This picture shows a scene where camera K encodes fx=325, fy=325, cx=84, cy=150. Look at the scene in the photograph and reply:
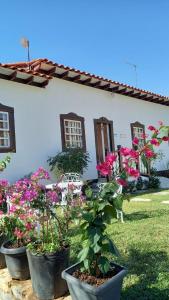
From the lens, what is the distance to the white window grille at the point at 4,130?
29.0 ft

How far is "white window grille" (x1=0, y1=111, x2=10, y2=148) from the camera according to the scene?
8.84 m

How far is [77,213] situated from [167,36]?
38.1ft

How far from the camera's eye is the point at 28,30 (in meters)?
11.4

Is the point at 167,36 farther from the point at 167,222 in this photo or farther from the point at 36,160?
the point at 167,222

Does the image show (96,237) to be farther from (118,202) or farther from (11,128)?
(11,128)

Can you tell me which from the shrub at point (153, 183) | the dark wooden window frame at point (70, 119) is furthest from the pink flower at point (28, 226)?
the shrub at point (153, 183)

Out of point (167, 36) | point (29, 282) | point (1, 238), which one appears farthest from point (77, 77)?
point (29, 282)

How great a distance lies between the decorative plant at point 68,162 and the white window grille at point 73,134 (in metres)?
0.88

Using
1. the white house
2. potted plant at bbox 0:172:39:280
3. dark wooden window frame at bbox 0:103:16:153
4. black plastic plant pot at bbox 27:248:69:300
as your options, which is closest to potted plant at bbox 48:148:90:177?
the white house

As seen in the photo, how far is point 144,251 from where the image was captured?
13.4 ft

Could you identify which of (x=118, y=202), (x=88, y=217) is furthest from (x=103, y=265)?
(x=118, y=202)

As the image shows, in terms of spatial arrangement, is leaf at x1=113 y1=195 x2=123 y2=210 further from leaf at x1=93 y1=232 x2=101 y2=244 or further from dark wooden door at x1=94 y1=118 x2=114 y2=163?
dark wooden door at x1=94 y1=118 x2=114 y2=163

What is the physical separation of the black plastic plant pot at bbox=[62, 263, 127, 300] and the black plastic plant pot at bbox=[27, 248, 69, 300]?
29 cm

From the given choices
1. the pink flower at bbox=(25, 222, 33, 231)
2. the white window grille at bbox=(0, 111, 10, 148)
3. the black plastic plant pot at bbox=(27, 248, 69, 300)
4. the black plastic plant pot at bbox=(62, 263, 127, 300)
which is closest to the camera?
the black plastic plant pot at bbox=(62, 263, 127, 300)
